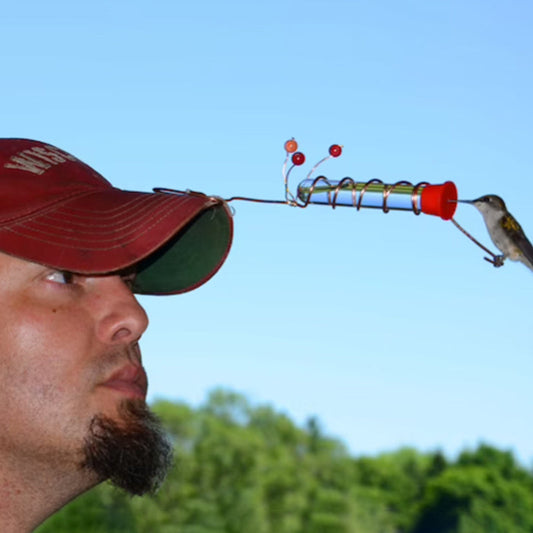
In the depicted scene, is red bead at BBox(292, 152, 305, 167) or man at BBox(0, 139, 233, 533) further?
red bead at BBox(292, 152, 305, 167)

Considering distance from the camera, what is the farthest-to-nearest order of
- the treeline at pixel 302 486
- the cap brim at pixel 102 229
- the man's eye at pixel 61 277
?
1. the treeline at pixel 302 486
2. the man's eye at pixel 61 277
3. the cap brim at pixel 102 229

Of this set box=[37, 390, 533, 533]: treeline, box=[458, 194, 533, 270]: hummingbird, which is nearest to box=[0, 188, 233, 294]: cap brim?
box=[458, 194, 533, 270]: hummingbird

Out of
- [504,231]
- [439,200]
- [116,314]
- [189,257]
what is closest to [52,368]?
[116,314]

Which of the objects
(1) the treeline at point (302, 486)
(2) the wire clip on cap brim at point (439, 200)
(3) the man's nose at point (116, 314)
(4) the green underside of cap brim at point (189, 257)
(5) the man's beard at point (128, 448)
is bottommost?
(5) the man's beard at point (128, 448)

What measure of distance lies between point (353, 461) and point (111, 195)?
7479cm

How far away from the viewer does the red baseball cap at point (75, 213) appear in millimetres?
2691

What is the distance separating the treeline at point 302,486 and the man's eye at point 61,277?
166 ft

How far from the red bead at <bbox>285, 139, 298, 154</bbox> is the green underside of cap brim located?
329 mm

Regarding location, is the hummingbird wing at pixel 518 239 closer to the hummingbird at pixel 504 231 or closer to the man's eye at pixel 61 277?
the hummingbird at pixel 504 231

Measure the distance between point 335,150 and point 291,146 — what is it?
0.40ft

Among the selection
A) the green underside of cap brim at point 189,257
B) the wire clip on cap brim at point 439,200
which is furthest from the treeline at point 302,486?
the wire clip on cap brim at point 439,200

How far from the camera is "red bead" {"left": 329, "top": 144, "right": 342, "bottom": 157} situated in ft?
9.30

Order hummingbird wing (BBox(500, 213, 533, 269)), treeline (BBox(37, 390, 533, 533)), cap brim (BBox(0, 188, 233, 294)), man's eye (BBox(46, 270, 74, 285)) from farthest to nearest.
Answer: treeline (BBox(37, 390, 533, 533))
man's eye (BBox(46, 270, 74, 285))
cap brim (BBox(0, 188, 233, 294))
hummingbird wing (BBox(500, 213, 533, 269))

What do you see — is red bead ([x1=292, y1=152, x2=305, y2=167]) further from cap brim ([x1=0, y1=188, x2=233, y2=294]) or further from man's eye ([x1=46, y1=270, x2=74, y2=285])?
man's eye ([x1=46, y1=270, x2=74, y2=285])
